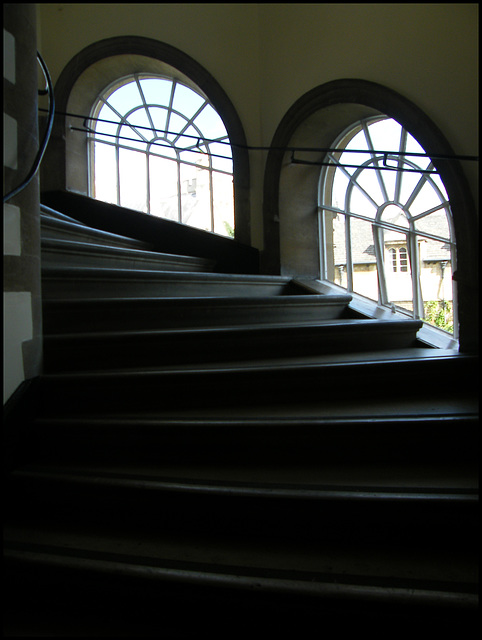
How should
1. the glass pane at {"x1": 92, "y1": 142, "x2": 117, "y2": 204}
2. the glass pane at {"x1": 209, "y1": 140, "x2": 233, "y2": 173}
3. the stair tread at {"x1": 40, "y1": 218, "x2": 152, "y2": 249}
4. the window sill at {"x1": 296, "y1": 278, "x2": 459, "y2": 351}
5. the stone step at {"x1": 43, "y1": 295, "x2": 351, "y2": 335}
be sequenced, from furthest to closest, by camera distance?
the glass pane at {"x1": 92, "y1": 142, "x2": 117, "y2": 204}
the glass pane at {"x1": 209, "y1": 140, "x2": 233, "y2": 173}
the stair tread at {"x1": 40, "y1": 218, "x2": 152, "y2": 249}
the window sill at {"x1": 296, "y1": 278, "x2": 459, "y2": 351}
the stone step at {"x1": 43, "y1": 295, "x2": 351, "y2": 335}

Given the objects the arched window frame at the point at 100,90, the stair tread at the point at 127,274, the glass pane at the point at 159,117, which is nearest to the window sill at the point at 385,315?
Answer: the stair tread at the point at 127,274

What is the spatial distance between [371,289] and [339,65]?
1711 millimetres

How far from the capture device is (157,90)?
177 inches

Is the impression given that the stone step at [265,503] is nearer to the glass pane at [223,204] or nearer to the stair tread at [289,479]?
the stair tread at [289,479]

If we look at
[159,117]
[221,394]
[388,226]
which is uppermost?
[159,117]

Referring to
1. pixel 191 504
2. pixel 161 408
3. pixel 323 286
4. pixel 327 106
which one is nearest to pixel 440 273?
pixel 323 286

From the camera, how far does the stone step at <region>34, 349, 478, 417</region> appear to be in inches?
64.2

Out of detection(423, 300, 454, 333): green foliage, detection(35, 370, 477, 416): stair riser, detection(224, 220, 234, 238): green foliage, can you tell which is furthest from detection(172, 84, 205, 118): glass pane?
detection(35, 370, 477, 416): stair riser

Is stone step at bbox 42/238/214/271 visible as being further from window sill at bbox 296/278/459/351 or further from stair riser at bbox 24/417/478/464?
stair riser at bbox 24/417/478/464

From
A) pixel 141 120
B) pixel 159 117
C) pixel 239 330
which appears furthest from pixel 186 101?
pixel 239 330

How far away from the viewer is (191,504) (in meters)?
1.22

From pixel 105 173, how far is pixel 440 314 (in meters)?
3.77

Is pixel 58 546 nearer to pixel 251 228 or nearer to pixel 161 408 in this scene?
pixel 161 408

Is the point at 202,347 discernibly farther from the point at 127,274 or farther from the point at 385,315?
the point at 385,315
